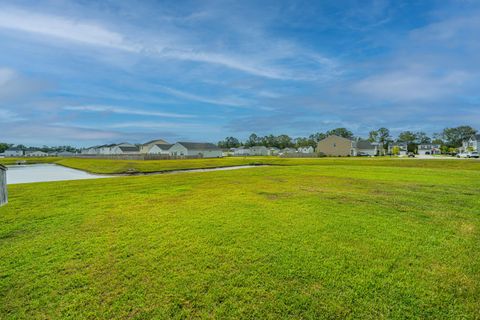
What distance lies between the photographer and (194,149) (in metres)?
69.2

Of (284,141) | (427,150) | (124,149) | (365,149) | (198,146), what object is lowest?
(427,150)

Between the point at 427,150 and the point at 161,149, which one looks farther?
the point at 427,150

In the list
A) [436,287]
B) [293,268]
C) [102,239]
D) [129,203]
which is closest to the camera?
[436,287]

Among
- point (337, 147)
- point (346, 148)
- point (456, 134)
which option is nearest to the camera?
point (346, 148)

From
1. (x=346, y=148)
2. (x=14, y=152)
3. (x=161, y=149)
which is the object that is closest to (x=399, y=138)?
(x=346, y=148)

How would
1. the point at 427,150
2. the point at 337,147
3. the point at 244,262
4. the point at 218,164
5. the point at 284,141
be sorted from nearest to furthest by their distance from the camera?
the point at 244,262 → the point at 218,164 → the point at 337,147 → the point at 427,150 → the point at 284,141

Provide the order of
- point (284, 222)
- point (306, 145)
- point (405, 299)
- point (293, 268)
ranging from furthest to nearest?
point (306, 145) → point (284, 222) → point (293, 268) → point (405, 299)

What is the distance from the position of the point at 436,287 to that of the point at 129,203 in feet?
29.8

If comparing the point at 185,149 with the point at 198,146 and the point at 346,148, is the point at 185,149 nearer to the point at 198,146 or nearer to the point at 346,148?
the point at 198,146

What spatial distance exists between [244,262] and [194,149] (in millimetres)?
66405

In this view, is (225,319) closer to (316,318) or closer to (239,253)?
(316,318)

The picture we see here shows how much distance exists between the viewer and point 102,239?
5.46m

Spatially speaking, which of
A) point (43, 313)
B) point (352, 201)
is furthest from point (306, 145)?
point (43, 313)

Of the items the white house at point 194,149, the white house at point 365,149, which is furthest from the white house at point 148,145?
the white house at point 365,149
